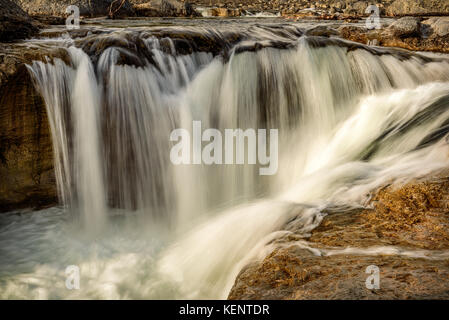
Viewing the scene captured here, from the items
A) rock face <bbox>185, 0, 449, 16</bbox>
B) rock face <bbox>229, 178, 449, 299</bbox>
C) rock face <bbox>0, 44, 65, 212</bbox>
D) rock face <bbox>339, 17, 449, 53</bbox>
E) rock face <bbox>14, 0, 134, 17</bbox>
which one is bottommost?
rock face <bbox>229, 178, 449, 299</bbox>

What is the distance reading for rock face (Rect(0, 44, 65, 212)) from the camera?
14.7 feet

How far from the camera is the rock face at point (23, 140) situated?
4.48 meters

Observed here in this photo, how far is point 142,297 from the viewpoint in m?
3.66

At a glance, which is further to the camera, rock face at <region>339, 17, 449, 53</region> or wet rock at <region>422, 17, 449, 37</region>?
wet rock at <region>422, 17, 449, 37</region>

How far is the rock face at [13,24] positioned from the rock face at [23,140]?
1.04 meters

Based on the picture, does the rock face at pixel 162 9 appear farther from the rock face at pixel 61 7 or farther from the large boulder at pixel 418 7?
the large boulder at pixel 418 7

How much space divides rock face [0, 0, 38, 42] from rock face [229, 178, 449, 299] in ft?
17.7

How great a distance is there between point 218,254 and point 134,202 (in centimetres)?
188

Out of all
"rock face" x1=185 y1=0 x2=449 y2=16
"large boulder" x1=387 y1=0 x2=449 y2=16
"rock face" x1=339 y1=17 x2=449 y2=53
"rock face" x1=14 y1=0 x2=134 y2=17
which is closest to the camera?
"rock face" x1=339 y1=17 x2=449 y2=53

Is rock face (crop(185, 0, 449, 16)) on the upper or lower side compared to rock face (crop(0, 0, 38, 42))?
upper

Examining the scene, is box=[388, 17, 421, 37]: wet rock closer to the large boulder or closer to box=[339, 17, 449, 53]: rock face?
box=[339, 17, 449, 53]: rock face

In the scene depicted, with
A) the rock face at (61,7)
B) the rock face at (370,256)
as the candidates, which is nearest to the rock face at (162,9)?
the rock face at (61,7)

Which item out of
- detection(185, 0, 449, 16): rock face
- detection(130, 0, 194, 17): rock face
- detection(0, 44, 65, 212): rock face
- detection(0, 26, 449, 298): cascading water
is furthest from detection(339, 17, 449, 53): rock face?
detection(130, 0, 194, 17): rock face

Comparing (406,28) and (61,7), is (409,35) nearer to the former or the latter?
(406,28)
